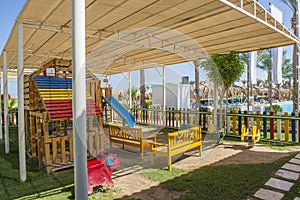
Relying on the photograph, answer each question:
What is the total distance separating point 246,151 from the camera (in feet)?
19.3

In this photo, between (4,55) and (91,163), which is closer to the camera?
(91,163)

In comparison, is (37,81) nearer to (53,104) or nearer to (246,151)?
(53,104)

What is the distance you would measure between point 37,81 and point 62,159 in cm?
171

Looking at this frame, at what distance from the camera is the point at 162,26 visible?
17.6 ft

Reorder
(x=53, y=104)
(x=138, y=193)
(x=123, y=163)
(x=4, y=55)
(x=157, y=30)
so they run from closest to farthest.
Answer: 1. (x=138, y=193)
2. (x=53, y=104)
3. (x=123, y=163)
4. (x=157, y=30)
5. (x=4, y=55)

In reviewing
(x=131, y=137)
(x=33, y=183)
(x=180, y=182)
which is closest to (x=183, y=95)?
(x=131, y=137)

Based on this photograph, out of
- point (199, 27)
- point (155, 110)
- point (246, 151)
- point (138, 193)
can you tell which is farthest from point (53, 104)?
point (155, 110)

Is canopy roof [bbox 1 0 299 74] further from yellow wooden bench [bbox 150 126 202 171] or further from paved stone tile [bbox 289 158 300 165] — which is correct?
paved stone tile [bbox 289 158 300 165]

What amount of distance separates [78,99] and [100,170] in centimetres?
174

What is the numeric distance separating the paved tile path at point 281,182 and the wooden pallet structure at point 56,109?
132 inches

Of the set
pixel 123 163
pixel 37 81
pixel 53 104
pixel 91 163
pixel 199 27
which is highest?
pixel 199 27

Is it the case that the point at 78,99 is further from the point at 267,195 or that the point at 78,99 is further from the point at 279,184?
the point at 279,184

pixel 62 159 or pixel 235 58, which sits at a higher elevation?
pixel 235 58

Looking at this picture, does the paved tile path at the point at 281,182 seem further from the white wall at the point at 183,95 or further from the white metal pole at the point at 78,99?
the white wall at the point at 183,95
